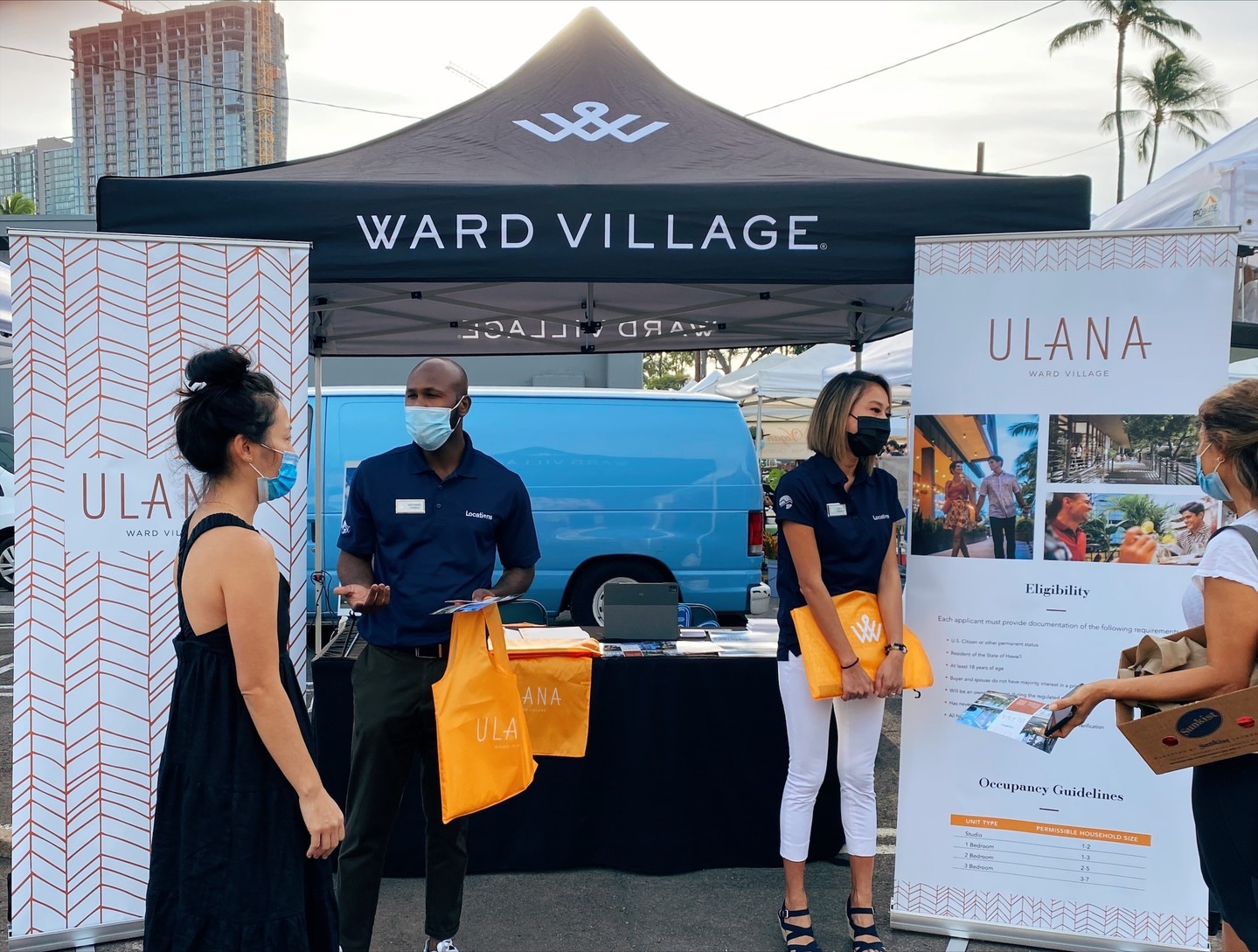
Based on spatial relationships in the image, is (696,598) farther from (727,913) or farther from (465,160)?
(465,160)

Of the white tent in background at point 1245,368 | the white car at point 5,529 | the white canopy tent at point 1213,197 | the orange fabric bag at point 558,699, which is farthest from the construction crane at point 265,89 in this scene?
the orange fabric bag at point 558,699

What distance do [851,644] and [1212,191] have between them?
2.46 metres

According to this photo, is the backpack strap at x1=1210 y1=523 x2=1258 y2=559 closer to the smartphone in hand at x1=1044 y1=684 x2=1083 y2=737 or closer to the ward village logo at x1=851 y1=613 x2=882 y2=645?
the smartphone in hand at x1=1044 y1=684 x2=1083 y2=737

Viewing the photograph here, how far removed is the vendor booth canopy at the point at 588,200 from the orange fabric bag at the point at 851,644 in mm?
1117

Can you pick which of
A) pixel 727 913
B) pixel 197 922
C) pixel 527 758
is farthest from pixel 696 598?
pixel 197 922

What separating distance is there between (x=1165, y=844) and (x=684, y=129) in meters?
2.92

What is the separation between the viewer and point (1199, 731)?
1.91 m

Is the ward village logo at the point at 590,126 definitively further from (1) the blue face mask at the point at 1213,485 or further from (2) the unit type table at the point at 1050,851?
(2) the unit type table at the point at 1050,851

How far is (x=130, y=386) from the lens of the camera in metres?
3.01

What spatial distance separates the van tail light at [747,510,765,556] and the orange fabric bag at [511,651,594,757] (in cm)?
454

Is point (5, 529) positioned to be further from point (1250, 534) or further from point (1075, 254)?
point (1250, 534)

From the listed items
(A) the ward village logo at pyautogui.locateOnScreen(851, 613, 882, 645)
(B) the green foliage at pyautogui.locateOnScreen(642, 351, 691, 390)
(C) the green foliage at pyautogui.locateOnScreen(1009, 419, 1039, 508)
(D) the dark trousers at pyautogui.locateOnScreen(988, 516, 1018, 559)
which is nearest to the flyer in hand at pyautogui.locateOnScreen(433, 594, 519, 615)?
(A) the ward village logo at pyautogui.locateOnScreen(851, 613, 882, 645)

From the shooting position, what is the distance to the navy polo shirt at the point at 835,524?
288 cm

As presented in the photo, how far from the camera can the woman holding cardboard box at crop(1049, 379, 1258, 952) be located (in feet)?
6.18
